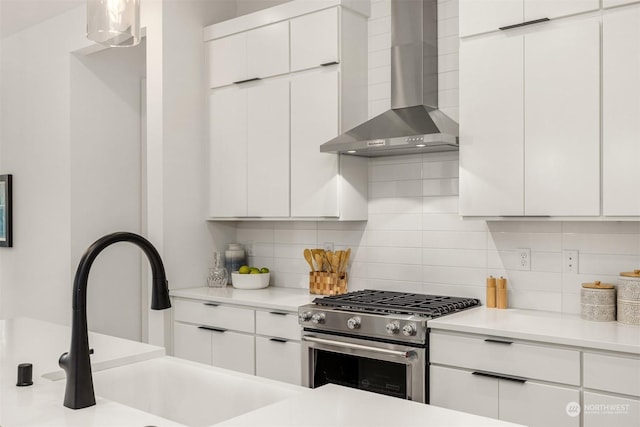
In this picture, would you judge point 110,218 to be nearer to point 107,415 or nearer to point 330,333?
point 330,333

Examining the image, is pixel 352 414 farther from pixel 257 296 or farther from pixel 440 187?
pixel 257 296

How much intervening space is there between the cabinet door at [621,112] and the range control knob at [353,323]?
130 centimetres

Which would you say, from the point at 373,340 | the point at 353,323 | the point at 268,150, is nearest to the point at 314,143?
the point at 268,150

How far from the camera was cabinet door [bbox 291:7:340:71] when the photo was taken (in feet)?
12.1

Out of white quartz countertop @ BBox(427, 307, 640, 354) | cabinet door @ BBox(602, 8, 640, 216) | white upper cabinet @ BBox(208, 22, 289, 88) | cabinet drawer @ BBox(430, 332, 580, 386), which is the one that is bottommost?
cabinet drawer @ BBox(430, 332, 580, 386)

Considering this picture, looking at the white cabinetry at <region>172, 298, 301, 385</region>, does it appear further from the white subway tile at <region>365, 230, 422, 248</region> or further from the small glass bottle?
the white subway tile at <region>365, 230, 422, 248</region>

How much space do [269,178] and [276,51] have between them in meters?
0.86

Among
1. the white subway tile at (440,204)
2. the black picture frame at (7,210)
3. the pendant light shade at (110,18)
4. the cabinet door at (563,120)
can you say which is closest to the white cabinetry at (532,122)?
the cabinet door at (563,120)

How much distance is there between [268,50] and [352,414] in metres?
3.06

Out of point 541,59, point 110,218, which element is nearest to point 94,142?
point 110,218

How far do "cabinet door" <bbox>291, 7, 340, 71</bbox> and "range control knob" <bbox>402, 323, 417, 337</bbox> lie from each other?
173cm

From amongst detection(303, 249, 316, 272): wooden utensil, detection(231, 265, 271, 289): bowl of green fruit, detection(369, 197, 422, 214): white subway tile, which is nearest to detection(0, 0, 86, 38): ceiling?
detection(231, 265, 271, 289): bowl of green fruit

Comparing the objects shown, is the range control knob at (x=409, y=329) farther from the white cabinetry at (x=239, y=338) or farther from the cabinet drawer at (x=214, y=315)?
the cabinet drawer at (x=214, y=315)

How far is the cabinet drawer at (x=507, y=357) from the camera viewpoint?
8.14ft
